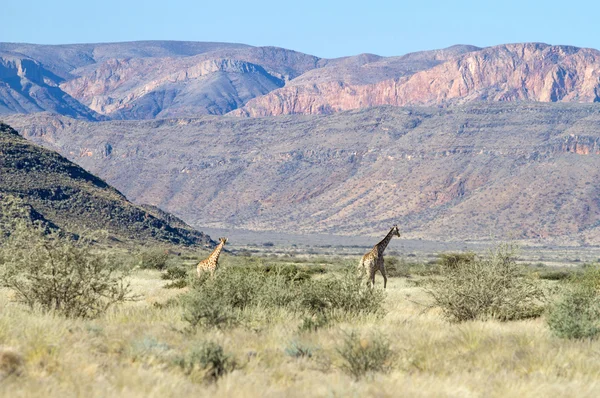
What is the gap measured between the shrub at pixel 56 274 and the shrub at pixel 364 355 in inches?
233

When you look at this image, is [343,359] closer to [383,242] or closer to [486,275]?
[486,275]

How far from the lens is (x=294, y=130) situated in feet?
643

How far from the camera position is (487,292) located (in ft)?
60.6

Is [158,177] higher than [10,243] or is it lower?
lower

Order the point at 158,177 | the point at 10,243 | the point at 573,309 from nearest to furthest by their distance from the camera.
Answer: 1. the point at 573,309
2. the point at 10,243
3. the point at 158,177

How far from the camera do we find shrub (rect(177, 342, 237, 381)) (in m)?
10.2

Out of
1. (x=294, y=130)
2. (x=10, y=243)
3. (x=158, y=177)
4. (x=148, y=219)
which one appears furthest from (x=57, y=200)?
(x=294, y=130)

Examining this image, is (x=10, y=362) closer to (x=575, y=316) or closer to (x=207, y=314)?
(x=207, y=314)

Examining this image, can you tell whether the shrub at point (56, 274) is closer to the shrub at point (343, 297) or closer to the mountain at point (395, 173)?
the shrub at point (343, 297)

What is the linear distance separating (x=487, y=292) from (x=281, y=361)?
8300 mm

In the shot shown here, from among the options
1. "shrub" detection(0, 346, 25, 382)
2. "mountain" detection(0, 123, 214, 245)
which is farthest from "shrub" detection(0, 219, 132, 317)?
"mountain" detection(0, 123, 214, 245)

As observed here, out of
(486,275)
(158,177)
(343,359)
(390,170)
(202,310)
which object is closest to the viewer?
(343,359)

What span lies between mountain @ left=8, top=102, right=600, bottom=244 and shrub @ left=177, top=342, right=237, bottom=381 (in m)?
120

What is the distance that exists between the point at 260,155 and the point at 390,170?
32.9 metres
